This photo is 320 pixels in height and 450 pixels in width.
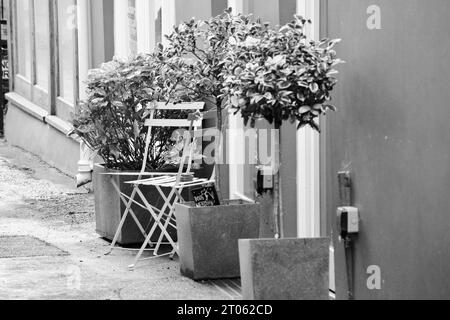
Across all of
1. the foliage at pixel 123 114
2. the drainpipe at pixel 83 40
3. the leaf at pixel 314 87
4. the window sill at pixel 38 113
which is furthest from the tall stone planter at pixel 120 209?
the drainpipe at pixel 83 40

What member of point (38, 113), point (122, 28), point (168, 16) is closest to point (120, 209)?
point (168, 16)

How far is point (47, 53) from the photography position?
1647cm

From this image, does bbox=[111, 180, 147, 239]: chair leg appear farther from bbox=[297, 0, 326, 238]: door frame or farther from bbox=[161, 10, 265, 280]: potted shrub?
bbox=[297, 0, 326, 238]: door frame

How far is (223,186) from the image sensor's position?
914 cm

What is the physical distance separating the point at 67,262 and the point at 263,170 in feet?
5.40

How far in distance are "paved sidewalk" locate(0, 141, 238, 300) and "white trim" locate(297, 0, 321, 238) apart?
0.70 metres

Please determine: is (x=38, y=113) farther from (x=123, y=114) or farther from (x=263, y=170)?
(x=263, y=170)

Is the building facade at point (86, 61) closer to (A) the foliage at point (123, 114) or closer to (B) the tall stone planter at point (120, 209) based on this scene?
(A) the foliage at point (123, 114)

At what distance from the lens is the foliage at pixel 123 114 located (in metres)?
8.50

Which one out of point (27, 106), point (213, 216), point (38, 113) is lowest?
point (213, 216)

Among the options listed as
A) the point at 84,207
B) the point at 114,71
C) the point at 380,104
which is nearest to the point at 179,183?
the point at 114,71

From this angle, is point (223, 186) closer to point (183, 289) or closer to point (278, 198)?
point (183, 289)

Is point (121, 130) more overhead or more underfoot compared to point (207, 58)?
more underfoot

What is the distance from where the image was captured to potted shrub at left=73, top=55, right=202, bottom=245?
8.52 m
